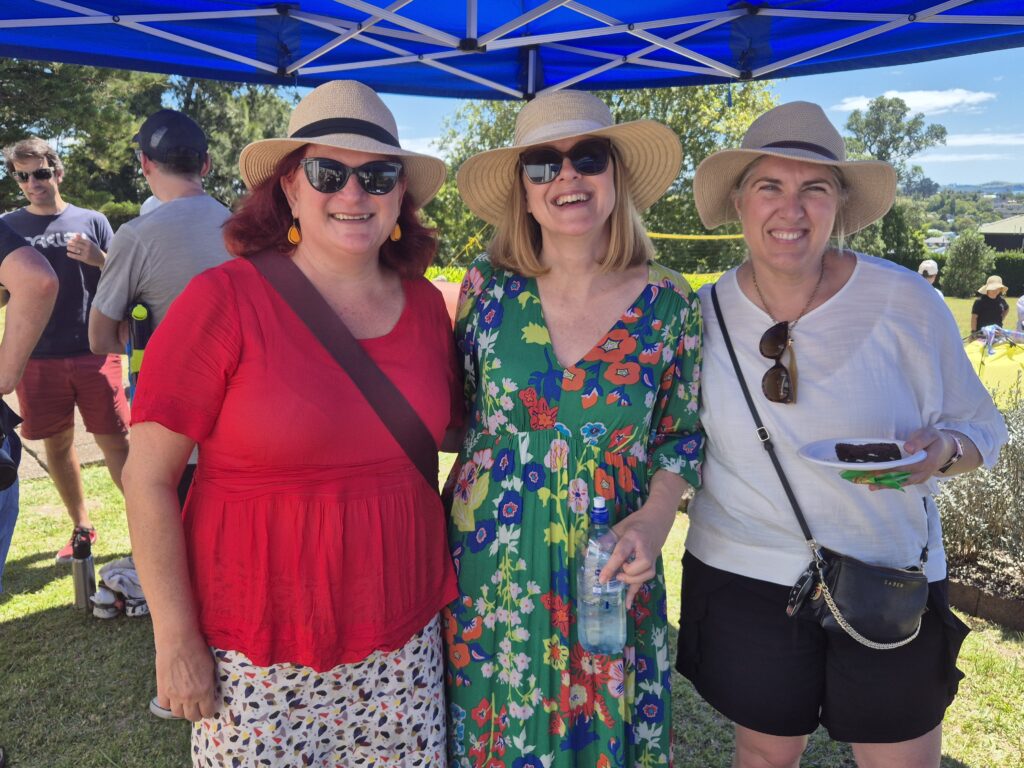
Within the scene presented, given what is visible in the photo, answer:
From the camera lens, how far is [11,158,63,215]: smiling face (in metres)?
4.69

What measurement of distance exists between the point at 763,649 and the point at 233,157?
120 feet

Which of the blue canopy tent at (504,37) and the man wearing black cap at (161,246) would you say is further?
the blue canopy tent at (504,37)

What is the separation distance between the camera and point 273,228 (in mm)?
1890

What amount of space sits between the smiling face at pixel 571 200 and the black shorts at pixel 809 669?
1.06 m

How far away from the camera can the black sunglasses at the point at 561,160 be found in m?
2.11

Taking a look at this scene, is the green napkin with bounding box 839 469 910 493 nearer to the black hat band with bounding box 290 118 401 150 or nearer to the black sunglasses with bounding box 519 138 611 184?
the black sunglasses with bounding box 519 138 611 184

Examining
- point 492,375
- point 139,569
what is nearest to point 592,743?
point 492,375

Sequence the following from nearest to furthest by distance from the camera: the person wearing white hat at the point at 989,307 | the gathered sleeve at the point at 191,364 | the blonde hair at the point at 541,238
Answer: the gathered sleeve at the point at 191,364, the blonde hair at the point at 541,238, the person wearing white hat at the point at 989,307

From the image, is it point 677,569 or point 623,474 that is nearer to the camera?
point 623,474

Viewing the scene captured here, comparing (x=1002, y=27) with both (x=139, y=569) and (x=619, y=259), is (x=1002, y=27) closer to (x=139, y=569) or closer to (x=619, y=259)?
(x=619, y=259)

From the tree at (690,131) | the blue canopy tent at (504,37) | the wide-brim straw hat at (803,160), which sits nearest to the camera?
the wide-brim straw hat at (803,160)

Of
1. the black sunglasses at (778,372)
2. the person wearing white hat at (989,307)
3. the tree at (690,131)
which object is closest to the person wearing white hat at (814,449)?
the black sunglasses at (778,372)

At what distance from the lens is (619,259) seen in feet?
7.16

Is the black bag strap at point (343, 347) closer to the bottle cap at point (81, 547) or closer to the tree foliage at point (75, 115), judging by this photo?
the bottle cap at point (81, 547)
